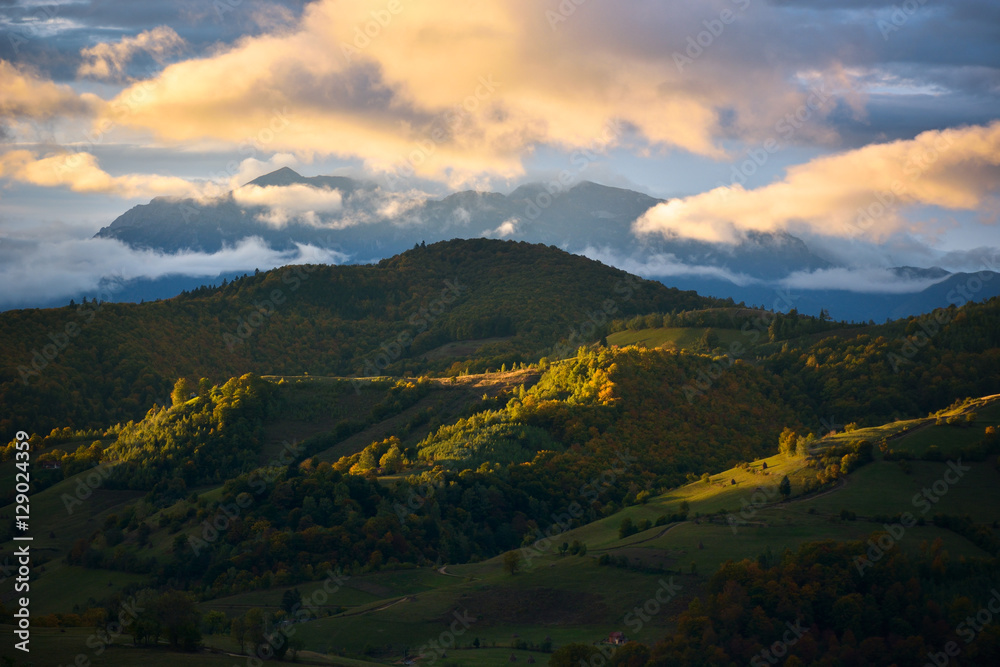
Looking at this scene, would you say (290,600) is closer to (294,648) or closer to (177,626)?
(294,648)

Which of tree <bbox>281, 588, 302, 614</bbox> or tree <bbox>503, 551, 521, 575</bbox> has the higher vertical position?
tree <bbox>503, 551, 521, 575</bbox>

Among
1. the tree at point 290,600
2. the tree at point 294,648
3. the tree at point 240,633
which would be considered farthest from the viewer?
the tree at point 290,600

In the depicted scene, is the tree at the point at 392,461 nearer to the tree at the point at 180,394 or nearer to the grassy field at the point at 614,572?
the grassy field at the point at 614,572

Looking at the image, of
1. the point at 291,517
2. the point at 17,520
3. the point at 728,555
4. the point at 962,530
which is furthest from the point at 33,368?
the point at 962,530

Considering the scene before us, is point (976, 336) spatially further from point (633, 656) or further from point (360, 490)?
point (633, 656)

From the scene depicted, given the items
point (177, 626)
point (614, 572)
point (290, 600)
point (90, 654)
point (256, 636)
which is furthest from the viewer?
point (290, 600)

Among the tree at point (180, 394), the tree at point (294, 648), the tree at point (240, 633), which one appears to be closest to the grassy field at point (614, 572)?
the tree at point (240, 633)

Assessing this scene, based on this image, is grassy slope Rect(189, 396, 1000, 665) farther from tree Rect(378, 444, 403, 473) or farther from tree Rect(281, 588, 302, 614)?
tree Rect(378, 444, 403, 473)

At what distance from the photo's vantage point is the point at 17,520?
12862cm

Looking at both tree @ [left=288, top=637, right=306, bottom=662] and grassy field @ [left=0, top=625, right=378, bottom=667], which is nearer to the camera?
grassy field @ [left=0, top=625, right=378, bottom=667]

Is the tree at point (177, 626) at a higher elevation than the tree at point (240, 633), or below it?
higher

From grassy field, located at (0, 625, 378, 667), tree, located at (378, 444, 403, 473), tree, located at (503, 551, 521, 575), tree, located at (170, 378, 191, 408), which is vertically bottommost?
tree, located at (503, 551, 521, 575)

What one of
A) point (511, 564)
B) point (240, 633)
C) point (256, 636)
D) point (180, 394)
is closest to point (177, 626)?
point (256, 636)

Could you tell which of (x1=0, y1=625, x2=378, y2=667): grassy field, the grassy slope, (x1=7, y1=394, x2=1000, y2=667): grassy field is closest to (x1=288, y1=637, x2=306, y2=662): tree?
(x1=0, y1=625, x2=378, y2=667): grassy field
